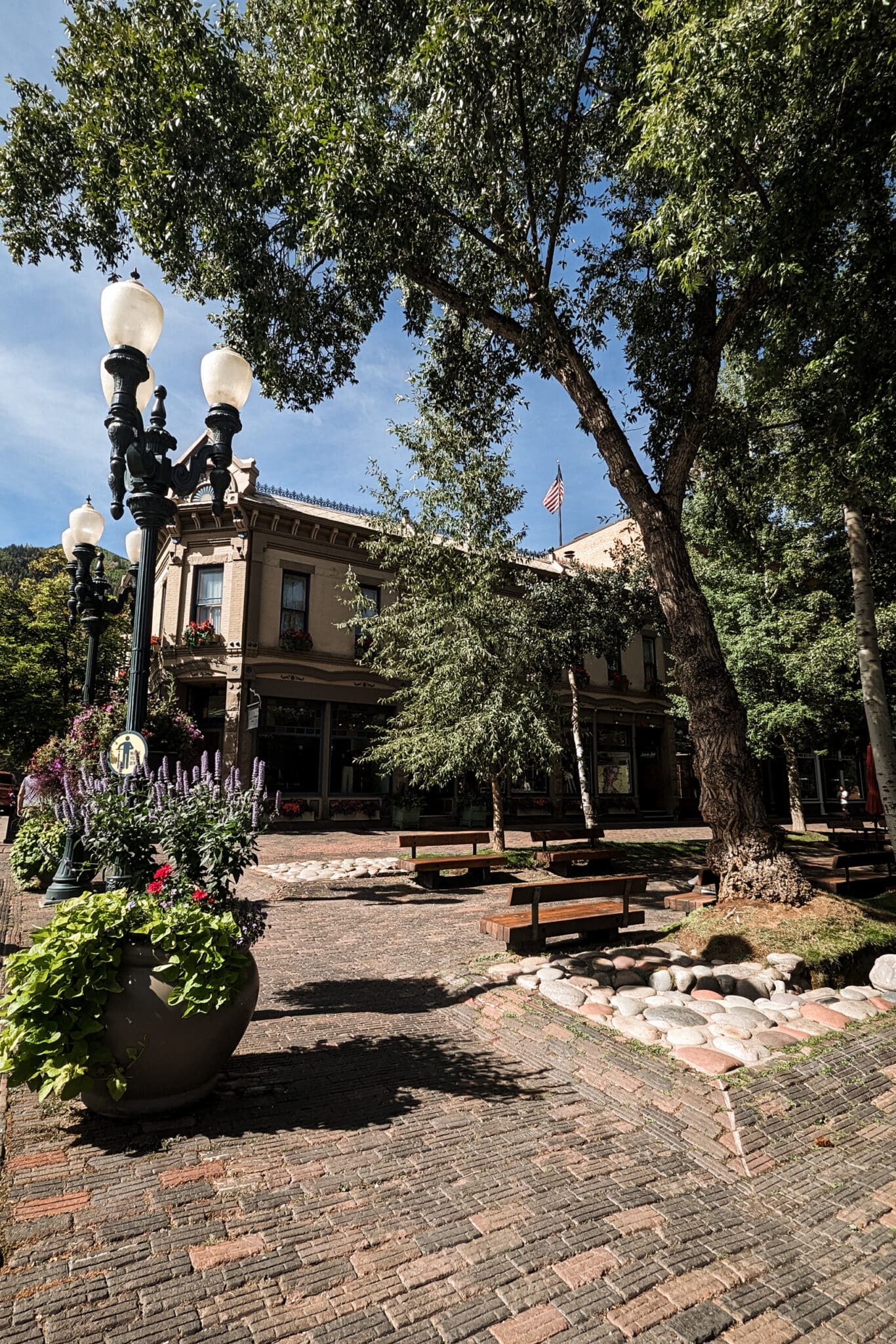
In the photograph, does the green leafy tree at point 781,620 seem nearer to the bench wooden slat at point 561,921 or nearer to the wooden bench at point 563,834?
the wooden bench at point 563,834

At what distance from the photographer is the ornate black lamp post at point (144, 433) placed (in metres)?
5.29

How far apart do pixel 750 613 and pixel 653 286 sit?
33.7 feet

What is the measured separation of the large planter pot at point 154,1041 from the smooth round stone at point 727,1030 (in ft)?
10.5

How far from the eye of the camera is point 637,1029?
474 cm

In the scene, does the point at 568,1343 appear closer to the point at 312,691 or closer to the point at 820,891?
the point at 820,891

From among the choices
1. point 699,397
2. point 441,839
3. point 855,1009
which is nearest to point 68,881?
point 441,839

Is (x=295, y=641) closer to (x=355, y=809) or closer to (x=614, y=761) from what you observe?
(x=355, y=809)

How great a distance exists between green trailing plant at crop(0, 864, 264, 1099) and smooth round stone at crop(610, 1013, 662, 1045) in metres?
2.74

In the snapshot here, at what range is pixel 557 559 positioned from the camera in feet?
92.7

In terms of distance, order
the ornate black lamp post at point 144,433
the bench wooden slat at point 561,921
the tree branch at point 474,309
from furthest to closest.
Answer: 1. the tree branch at point 474,309
2. the bench wooden slat at point 561,921
3. the ornate black lamp post at point 144,433

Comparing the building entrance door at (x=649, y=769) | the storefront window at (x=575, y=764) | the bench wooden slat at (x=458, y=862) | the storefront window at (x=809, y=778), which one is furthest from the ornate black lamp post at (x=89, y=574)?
the storefront window at (x=809, y=778)

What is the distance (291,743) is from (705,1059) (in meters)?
18.0

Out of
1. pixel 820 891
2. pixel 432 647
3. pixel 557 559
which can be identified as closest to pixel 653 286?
pixel 432 647

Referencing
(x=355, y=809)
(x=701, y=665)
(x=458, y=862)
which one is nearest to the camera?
(x=701, y=665)
